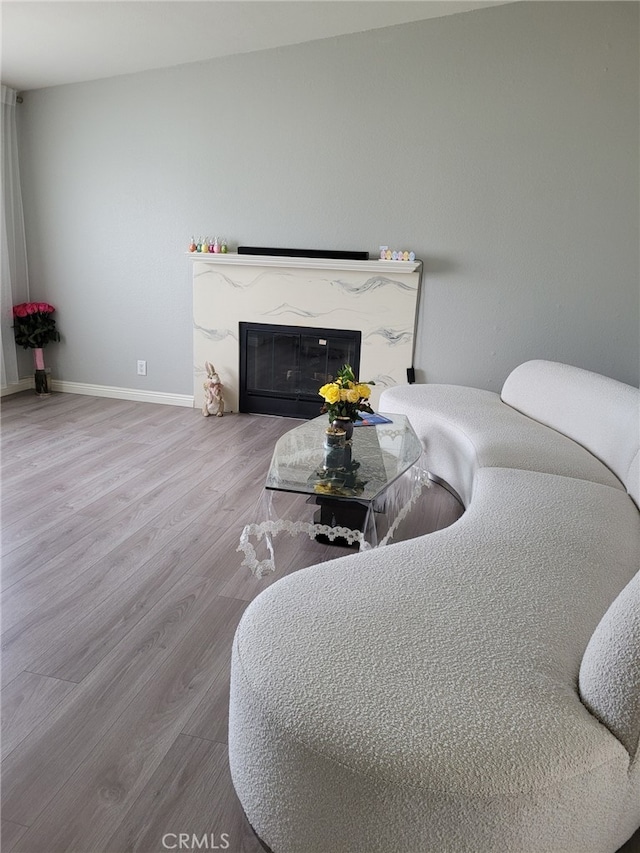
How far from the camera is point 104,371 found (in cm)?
526

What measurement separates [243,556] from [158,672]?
768 mm

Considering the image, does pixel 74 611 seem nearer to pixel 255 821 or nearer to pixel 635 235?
pixel 255 821

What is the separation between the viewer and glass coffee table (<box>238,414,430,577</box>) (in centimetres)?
235

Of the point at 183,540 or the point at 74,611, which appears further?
the point at 183,540

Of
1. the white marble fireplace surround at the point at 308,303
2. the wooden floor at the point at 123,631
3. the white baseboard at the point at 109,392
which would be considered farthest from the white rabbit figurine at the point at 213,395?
the wooden floor at the point at 123,631

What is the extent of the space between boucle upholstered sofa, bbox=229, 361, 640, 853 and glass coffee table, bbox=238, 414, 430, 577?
22.5 inches

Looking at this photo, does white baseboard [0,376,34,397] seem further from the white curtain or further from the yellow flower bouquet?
the yellow flower bouquet

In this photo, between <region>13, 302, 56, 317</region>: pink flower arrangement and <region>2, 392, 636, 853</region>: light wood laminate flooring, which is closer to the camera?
<region>2, 392, 636, 853</region>: light wood laminate flooring

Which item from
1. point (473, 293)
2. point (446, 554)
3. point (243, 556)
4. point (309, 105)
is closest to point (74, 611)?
point (243, 556)

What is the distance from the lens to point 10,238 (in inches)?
197

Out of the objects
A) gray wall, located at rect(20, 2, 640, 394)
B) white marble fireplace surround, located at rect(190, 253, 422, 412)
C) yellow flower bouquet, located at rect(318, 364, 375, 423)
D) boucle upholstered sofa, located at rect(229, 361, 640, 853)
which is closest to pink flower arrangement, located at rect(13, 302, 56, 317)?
gray wall, located at rect(20, 2, 640, 394)

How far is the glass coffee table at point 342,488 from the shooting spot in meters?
2.35

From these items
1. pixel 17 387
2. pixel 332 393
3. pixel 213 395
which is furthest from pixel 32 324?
pixel 332 393

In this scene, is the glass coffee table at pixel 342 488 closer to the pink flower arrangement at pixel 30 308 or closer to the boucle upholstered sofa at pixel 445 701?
the boucle upholstered sofa at pixel 445 701
